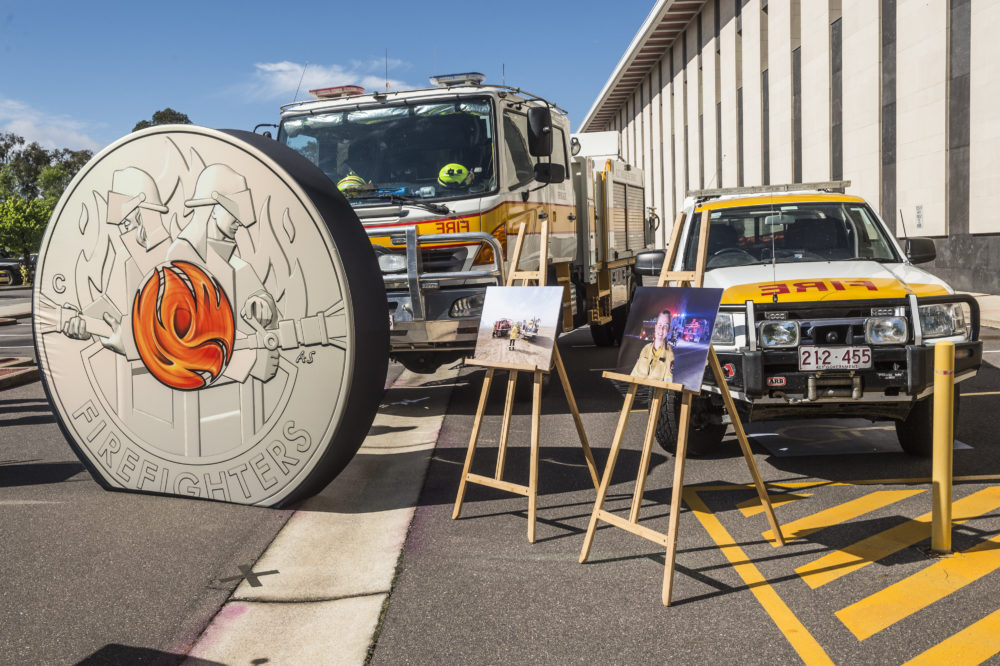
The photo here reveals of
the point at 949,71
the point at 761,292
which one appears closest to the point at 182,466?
the point at 761,292

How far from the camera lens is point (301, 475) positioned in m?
5.69

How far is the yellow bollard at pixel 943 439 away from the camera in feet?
15.4

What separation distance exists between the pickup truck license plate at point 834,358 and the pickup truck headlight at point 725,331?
0.45 metres

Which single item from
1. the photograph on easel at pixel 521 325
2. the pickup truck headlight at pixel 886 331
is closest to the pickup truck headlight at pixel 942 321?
the pickup truck headlight at pixel 886 331

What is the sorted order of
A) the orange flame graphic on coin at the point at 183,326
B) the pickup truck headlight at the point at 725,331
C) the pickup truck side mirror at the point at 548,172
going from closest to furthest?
1. the orange flame graphic on coin at the point at 183,326
2. the pickup truck headlight at the point at 725,331
3. the pickup truck side mirror at the point at 548,172

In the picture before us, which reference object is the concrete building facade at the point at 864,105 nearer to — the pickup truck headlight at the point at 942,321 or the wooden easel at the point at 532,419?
the pickup truck headlight at the point at 942,321

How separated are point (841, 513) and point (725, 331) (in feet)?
4.57

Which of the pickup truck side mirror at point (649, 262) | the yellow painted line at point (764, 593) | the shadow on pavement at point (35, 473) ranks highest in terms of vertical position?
the pickup truck side mirror at point (649, 262)

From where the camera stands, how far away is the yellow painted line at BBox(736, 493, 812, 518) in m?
5.68

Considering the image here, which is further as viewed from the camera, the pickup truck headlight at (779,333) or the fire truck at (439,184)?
the fire truck at (439,184)

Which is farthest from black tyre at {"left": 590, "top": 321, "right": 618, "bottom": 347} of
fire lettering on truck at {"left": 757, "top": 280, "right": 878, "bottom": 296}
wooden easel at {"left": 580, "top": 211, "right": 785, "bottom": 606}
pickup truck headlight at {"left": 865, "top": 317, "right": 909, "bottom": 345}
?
wooden easel at {"left": 580, "top": 211, "right": 785, "bottom": 606}

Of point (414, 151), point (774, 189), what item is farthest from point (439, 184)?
point (774, 189)

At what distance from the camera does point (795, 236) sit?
7.65 metres

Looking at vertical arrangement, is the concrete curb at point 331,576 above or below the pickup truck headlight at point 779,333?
below
